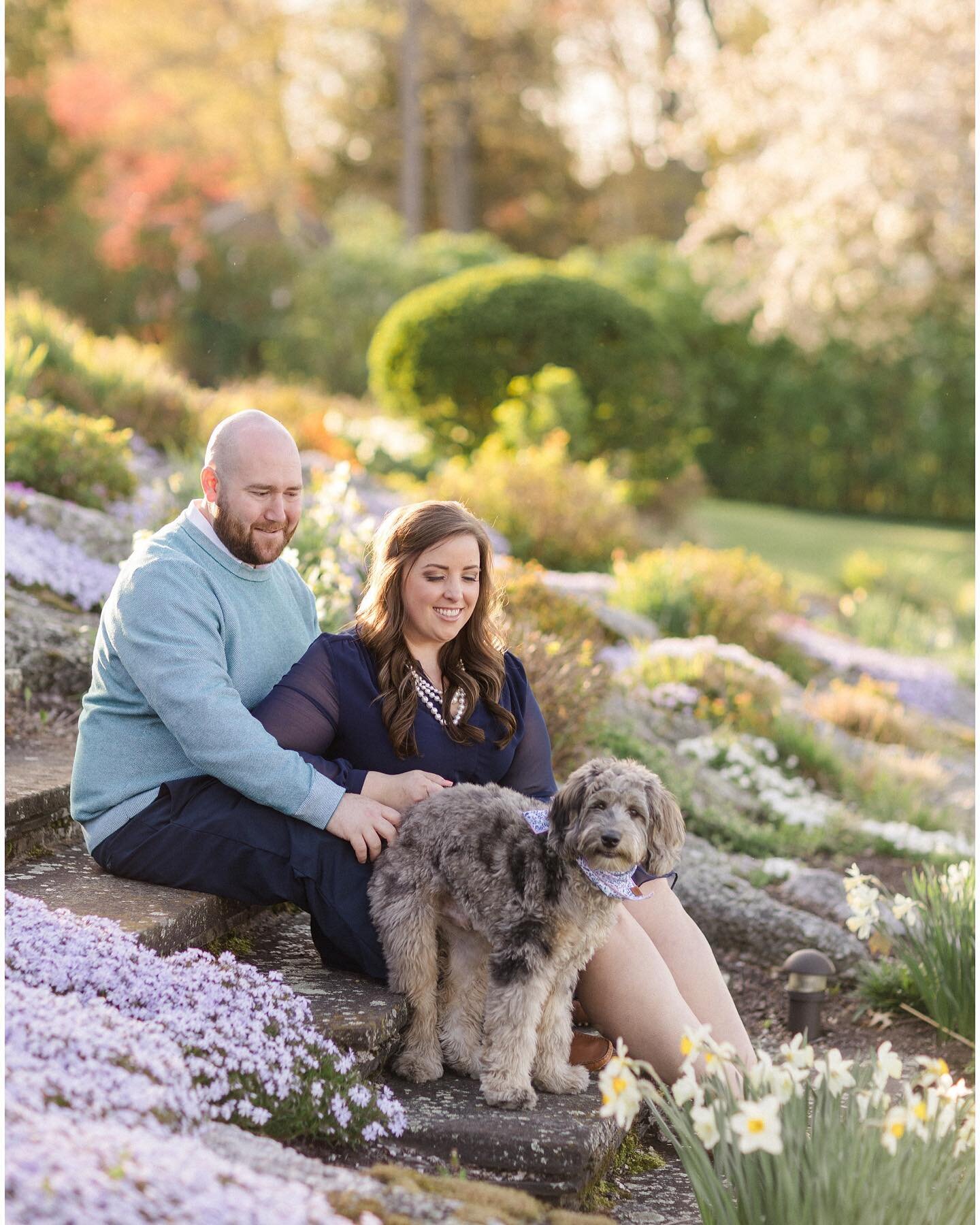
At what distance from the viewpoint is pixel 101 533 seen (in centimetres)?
641

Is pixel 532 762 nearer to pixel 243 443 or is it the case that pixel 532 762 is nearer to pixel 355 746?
pixel 355 746

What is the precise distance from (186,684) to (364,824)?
1.81 ft

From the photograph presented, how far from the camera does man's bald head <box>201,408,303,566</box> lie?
3.47 m

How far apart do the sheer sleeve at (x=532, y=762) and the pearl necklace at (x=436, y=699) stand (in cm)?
19

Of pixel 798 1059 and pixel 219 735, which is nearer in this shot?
pixel 798 1059

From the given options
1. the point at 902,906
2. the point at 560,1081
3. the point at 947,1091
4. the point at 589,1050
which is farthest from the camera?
the point at 902,906

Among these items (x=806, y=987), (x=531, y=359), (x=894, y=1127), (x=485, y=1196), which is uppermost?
(x=531, y=359)

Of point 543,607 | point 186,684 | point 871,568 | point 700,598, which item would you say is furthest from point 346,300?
point 186,684

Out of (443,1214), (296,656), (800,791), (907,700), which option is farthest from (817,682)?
(443,1214)

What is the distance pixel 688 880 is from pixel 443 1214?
117 inches

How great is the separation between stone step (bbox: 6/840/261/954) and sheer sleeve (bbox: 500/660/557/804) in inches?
33.7

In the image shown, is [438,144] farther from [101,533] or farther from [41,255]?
[101,533]

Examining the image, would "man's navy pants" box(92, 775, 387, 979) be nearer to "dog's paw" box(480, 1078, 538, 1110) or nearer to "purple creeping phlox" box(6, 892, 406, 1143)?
"purple creeping phlox" box(6, 892, 406, 1143)

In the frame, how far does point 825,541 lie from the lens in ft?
57.5
